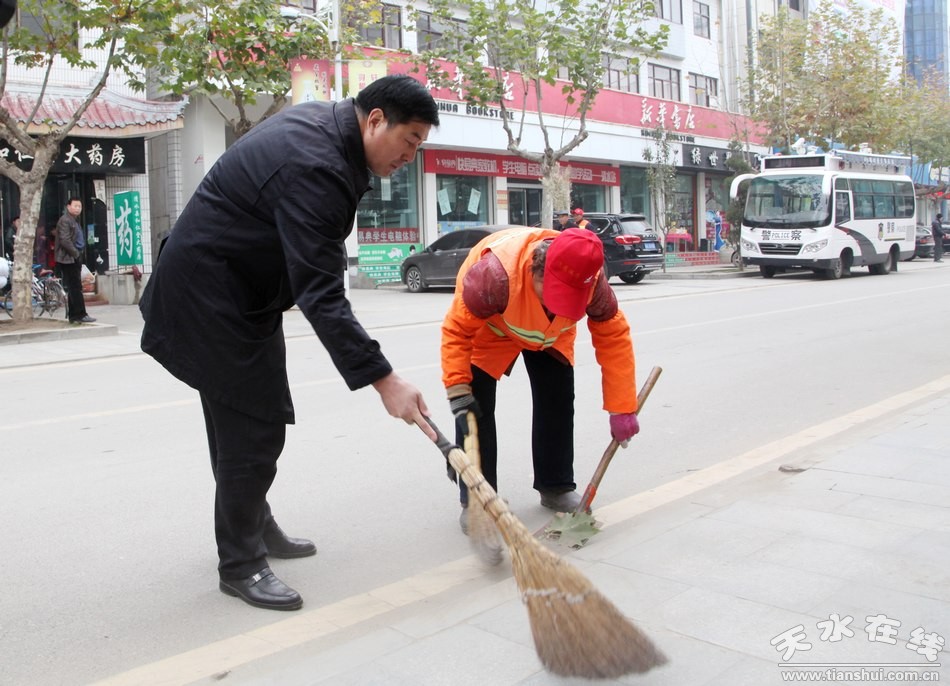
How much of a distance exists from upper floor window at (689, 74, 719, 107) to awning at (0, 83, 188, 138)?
20210 mm

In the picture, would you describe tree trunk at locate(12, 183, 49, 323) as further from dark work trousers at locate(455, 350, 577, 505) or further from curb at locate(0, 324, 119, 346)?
dark work trousers at locate(455, 350, 577, 505)

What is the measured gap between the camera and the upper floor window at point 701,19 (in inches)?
1272

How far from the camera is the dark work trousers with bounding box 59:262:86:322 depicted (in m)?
12.7

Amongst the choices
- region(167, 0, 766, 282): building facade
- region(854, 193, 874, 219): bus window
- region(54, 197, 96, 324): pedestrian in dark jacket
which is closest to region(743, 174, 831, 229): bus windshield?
region(854, 193, 874, 219): bus window

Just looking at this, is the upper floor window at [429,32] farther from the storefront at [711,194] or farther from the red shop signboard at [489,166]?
the storefront at [711,194]

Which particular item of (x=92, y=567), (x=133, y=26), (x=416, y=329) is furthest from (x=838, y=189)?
(x=92, y=567)

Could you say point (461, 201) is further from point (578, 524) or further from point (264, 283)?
point (264, 283)

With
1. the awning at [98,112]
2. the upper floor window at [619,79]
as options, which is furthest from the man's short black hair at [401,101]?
the upper floor window at [619,79]

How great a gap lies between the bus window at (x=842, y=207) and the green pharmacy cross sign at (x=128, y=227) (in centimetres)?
1454

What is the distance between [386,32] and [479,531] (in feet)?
68.8

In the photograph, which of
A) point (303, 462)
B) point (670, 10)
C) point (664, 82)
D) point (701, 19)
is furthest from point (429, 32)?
point (303, 462)

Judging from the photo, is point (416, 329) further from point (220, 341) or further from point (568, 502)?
point (220, 341)

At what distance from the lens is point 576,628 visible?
2592 millimetres

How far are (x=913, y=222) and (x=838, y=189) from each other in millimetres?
4665
